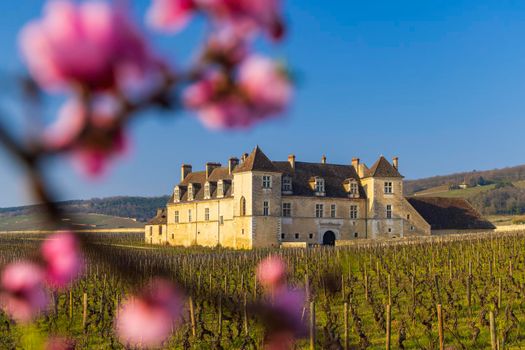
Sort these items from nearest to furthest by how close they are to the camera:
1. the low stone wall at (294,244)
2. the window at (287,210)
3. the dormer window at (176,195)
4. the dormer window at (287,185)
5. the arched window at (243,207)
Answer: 1. the low stone wall at (294,244)
2. the arched window at (243,207)
3. the window at (287,210)
4. the dormer window at (287,185)
5. the dormer window at (176,195)

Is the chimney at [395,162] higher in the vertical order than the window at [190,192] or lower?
higher

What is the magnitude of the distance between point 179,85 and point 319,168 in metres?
48.8

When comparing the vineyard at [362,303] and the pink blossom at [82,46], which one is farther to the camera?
the vineyard at [362,303]

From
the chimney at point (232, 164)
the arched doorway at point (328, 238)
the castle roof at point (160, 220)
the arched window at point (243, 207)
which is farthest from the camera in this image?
the castle roof at point (160, 220)

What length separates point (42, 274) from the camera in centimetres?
104

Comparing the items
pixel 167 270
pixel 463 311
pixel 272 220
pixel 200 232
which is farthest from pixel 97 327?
pixel 200 232

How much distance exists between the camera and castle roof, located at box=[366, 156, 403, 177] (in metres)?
47.6

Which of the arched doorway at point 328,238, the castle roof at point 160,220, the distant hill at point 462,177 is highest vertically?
the distant hill at point 462,177

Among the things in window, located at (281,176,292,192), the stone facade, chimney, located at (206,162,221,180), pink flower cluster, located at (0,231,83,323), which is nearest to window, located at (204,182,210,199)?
the stone facade

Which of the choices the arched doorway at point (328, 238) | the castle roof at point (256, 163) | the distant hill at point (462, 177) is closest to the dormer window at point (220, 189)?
the castle roof at point (256, 163)

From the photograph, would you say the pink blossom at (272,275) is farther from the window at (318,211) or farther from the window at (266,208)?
the window at (318,211)

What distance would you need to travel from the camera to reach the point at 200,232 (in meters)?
50.6

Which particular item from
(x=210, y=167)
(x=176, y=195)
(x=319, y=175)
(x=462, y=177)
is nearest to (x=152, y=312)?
(x=319, y=175)

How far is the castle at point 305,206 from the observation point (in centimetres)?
4441
